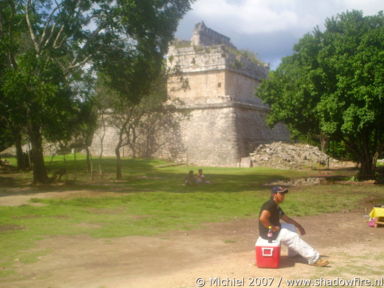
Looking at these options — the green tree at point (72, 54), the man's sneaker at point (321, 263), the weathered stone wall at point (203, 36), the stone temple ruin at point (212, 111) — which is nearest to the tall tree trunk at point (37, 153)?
the green tree at point (72, 54)

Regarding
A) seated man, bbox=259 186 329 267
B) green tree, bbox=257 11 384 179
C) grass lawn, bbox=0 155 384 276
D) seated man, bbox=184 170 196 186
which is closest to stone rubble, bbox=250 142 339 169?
green tree, bbox=257 11 384 179

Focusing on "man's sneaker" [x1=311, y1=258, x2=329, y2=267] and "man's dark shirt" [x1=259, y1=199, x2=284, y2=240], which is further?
"man's dark shirt" [x1=259, y1=199, x2=284, y2=240]

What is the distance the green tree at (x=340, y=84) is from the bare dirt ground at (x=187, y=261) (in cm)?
956

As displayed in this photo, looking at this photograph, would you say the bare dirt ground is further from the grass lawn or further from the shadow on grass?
the shadow on grass

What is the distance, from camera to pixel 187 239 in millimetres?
7973

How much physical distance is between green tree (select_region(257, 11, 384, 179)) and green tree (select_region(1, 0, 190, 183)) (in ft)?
21.6

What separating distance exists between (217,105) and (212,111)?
0.65 m

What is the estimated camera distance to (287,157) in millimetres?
30953

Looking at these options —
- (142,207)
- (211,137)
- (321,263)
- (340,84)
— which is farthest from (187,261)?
(211,137)

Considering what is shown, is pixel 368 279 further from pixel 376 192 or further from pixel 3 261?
pixel 376 192

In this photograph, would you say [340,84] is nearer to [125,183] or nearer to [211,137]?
[125,183]

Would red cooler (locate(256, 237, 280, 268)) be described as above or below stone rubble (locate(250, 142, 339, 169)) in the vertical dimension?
below

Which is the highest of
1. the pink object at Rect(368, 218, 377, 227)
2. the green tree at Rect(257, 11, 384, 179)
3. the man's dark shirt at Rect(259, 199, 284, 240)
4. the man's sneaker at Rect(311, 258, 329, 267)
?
the green tree at Rect(257, 11, 384, 179)

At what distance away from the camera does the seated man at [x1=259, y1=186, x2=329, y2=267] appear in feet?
19.4
